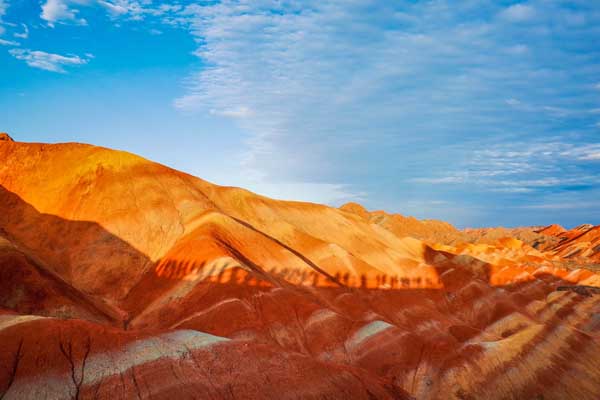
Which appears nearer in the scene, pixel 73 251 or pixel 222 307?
pixel 222 307

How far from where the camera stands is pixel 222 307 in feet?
136

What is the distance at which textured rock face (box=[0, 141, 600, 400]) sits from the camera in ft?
78.3

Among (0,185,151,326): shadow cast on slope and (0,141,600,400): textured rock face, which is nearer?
(0,141,600,400): textured rock face

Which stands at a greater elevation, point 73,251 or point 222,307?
point 222,307

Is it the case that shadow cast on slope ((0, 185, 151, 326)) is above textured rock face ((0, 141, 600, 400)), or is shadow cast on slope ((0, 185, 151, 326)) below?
below

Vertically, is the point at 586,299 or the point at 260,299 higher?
the point at 586,299

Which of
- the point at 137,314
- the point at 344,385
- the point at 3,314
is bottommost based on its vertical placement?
the point at 137,314

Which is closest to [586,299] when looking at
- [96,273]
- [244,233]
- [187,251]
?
[244,233]

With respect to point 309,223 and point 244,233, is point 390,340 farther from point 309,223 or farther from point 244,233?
point 309,223

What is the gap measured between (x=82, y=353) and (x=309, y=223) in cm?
5839

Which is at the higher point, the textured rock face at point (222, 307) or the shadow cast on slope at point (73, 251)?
the textured rock face at point (222, 307)

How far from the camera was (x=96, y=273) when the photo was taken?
50.6 metres

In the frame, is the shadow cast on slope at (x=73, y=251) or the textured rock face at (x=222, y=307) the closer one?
the textured rock face at (x=222, y=307)

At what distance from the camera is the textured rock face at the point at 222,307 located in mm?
23875
